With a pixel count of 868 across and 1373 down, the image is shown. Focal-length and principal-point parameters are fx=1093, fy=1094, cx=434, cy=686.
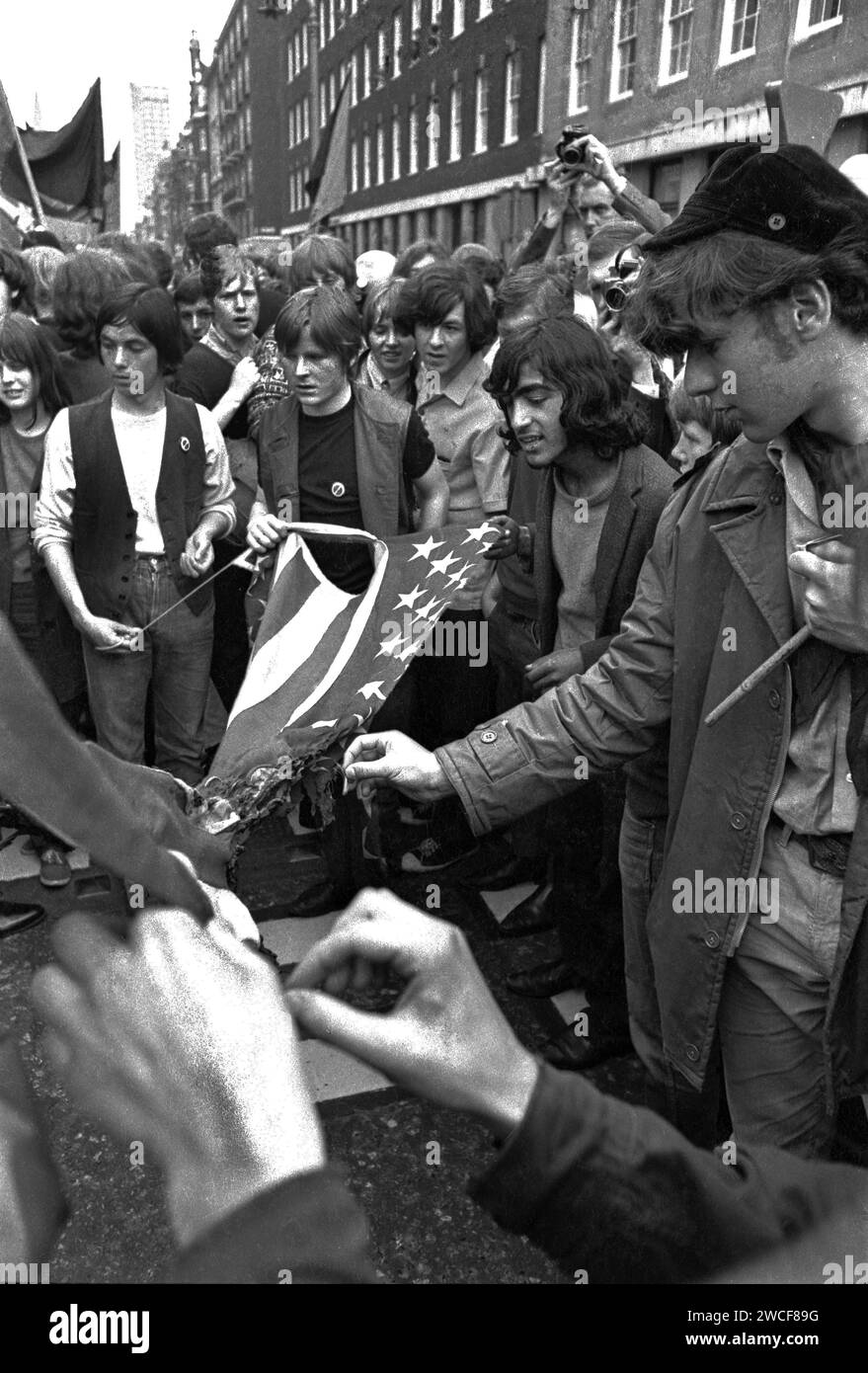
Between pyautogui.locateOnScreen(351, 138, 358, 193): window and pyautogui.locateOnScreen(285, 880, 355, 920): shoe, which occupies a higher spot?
pyautogui.locateOnScreen(351, 138, 358, 193): window

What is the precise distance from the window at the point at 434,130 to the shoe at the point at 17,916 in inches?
1216

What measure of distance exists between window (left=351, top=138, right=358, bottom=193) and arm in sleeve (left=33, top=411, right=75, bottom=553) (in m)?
39.9

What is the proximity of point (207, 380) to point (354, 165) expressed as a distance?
39393 mm

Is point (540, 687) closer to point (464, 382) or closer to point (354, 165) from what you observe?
point (464, 382)

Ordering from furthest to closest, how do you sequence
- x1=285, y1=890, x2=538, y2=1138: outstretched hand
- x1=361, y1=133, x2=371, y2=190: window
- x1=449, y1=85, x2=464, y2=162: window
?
x1=361, y1=133, x2=371, y2=190: window
x1=449, y1=85, x2=464, y2=162: window
x1=285, y1=890, x2=538, y2=1138: outstretched hand

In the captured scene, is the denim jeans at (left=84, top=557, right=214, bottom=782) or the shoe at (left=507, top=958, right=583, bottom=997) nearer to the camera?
the shoe at (left=507, top=958, right=583, bottom=997)

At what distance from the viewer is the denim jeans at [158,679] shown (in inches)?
142

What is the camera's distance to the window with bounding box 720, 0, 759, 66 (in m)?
12.9

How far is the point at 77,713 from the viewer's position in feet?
13.6

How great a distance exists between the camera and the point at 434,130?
30.6 metres

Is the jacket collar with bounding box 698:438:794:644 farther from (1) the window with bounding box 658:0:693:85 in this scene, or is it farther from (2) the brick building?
(1) the window with bounding box 658:0:693:85

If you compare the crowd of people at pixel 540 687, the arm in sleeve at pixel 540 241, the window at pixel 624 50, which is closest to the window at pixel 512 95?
the window at pixel 624 50

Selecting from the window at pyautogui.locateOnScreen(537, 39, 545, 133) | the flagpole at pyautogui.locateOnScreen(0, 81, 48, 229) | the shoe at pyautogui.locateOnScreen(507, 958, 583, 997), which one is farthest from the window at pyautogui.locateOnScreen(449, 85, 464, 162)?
the shoe at pyautogui.locateOnScreen(507, 958, 583, 997)

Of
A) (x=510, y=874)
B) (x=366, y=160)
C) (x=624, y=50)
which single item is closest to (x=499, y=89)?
(x=624, y=50)
